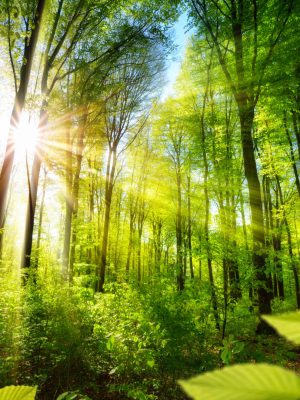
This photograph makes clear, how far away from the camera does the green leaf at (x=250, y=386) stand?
193mm

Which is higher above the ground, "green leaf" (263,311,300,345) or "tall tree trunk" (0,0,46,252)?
"tall tree trunk" (0,0,46,252)

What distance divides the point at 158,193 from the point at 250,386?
22.4 metres

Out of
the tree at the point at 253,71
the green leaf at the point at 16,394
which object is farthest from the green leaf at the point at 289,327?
the tree at the point at 253,71

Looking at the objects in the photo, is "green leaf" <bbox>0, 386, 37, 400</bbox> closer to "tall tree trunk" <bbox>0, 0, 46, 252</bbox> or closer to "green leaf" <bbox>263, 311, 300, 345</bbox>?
"green leaf" <bbox>263, 311, 300, 345</bbox>

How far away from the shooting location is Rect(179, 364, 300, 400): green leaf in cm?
19

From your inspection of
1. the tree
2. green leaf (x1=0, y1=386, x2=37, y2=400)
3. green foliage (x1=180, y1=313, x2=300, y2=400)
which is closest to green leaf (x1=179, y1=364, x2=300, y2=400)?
green foliage (x1=180, y1=313, x2=300, y2=400)

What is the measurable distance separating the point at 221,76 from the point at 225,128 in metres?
4.26

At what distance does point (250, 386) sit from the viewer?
7.9 inches

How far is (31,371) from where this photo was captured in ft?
14.5

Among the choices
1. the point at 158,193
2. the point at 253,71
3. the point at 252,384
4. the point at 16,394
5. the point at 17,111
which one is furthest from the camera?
the point at 158,193

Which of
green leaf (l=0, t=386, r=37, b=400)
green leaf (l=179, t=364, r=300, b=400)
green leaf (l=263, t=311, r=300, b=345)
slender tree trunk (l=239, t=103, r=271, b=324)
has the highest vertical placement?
slender tree trunk (l=239, t=103, r=271, b=324)

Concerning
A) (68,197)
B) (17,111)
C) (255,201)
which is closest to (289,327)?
(17,111)

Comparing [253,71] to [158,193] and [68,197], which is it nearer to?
[68,197]

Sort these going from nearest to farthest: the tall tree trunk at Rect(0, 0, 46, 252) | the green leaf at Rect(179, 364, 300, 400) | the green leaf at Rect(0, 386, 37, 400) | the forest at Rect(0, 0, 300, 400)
Answer: the green leaf at Rect(179, 364, 300, 400), the green leaf at Rect(0, 386, 37, 400), the forest at Rect(0, 0, 300, 400), the tall tree trunk at Rect(0, 0, 46, 252)
